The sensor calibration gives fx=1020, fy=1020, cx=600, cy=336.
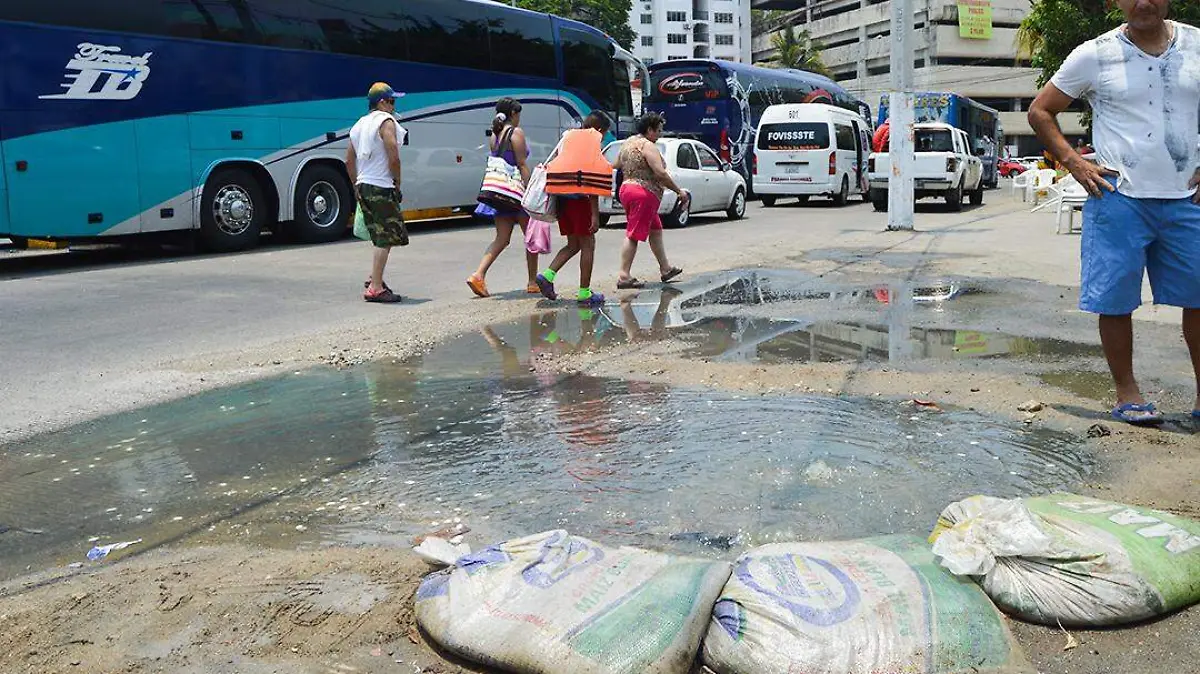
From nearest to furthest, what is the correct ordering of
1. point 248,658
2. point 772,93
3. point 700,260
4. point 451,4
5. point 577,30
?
1. point 248,658
2. point 700,260
3. point 451,4
4. point 577,30
5. point 772,93

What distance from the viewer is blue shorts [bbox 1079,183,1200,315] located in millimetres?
4137

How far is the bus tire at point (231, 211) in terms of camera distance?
1312 centimetres

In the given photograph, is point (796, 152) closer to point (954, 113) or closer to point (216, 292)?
point (954, 113)

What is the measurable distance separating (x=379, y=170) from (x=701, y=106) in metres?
19.6

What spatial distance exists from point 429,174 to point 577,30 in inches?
191

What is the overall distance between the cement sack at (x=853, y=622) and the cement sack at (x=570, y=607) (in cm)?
9

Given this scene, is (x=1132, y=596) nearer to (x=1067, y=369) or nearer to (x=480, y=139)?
(x=1067, y=369)

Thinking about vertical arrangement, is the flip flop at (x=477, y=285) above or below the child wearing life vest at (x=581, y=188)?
below

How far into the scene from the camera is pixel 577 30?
19359 mm

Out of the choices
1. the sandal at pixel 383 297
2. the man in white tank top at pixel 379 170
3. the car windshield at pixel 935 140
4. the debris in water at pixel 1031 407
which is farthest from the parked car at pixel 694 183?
the debris in water at pixel 1031 407

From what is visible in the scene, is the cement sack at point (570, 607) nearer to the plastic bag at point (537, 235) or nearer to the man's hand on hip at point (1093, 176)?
the man's hand on hip at point (1093, 176)

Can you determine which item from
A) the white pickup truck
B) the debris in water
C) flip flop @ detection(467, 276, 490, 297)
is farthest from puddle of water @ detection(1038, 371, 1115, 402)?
the white pickup truck

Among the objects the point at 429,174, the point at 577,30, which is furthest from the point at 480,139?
the point at 577,30

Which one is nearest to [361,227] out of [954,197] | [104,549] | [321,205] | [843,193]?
[104,549]
